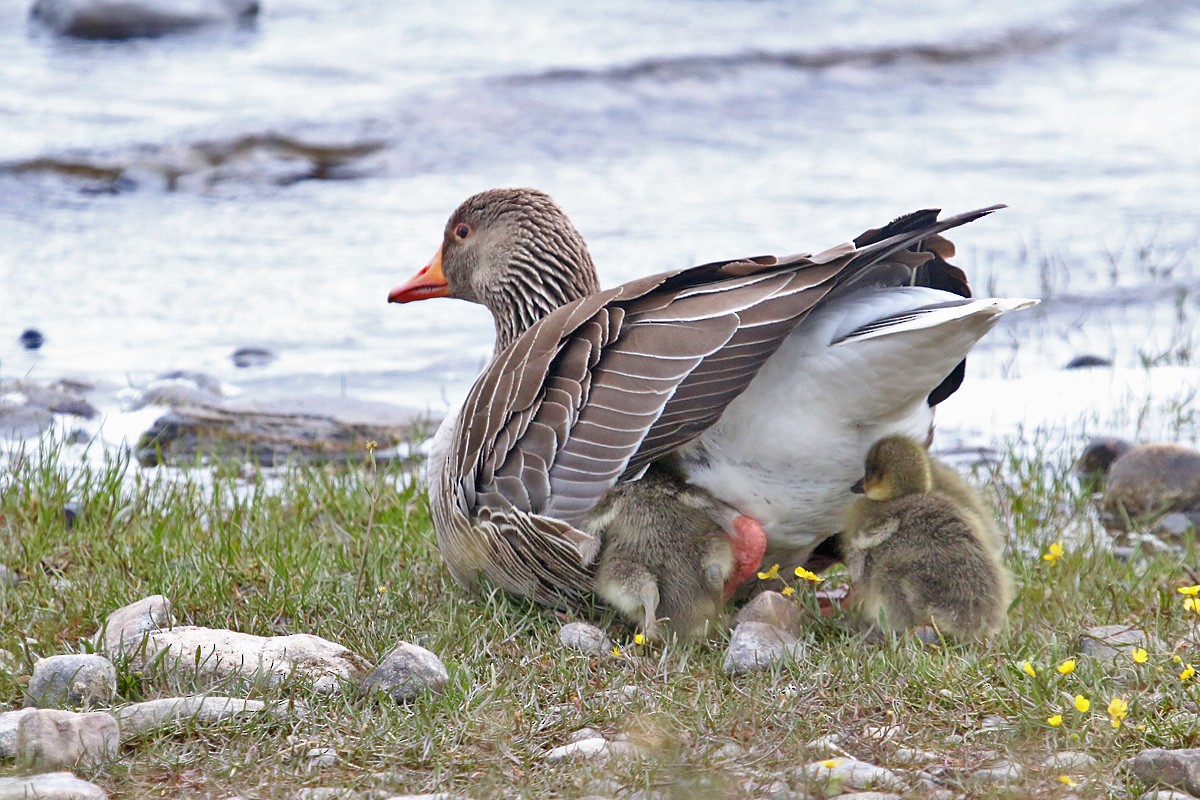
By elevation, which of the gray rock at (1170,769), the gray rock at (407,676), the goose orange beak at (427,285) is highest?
the goose orange beak at (427,285)

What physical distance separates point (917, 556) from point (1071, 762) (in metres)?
1.02

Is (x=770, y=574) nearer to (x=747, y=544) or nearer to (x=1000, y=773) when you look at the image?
(x=747, y=544)

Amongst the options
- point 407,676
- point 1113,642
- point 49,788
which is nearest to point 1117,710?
point 1113,642

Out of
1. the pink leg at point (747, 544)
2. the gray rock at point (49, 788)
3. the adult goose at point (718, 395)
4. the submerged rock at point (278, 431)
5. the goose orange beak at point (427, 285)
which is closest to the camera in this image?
the gray rock at point (49, 788)

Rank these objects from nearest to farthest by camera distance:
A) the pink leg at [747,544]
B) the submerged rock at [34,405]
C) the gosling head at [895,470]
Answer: the gosling head at [895,470]
the pink leg at [747,544]
the submerged rock at [34,405]

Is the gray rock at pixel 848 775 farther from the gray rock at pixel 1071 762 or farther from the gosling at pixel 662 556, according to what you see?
the gosling at pixel 662 556

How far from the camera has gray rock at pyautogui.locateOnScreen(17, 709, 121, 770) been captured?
3428mm

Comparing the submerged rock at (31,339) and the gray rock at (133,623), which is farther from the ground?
the gray rock at (133,623)

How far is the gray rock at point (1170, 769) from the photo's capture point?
329cm

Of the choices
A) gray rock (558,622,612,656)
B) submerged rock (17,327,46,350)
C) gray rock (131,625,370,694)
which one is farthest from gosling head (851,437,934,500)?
submerged rock (17,327,46,350)

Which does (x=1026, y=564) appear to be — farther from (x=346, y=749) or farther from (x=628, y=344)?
(x=346, y=749)

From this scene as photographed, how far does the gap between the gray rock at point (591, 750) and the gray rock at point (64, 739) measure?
107 cm

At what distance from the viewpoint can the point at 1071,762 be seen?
3.43m

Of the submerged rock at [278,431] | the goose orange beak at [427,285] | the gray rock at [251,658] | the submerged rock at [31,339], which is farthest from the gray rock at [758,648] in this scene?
the submerged rock at [31,339]
